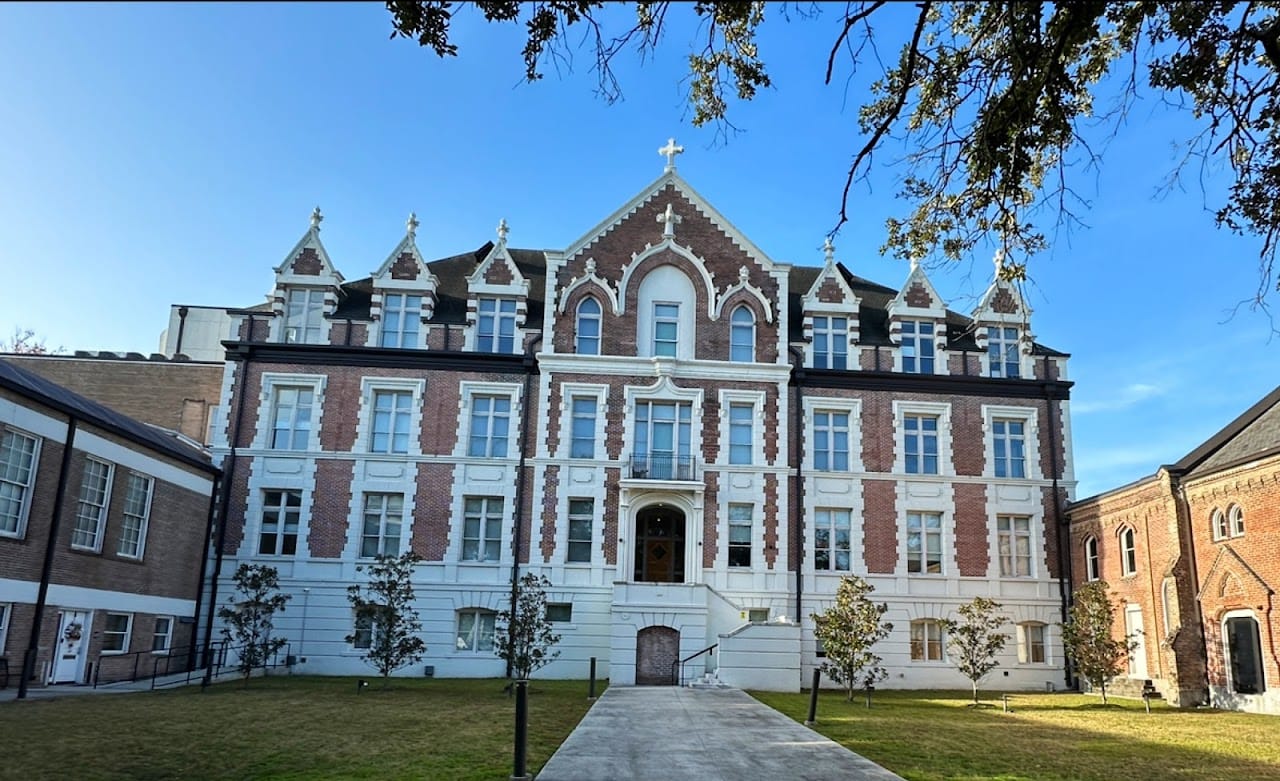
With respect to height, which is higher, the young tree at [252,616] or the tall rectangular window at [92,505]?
A: the tall rectangular window at [92,505]

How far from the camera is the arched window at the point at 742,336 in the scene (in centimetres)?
3117

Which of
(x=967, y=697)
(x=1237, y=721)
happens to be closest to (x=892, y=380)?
(x=967, y=697)

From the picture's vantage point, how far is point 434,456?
98.4 ft

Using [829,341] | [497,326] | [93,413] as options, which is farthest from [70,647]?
[829,341]

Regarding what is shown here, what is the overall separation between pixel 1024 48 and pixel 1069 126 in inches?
55.1

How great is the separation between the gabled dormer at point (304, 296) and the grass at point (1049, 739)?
18529 millimetres

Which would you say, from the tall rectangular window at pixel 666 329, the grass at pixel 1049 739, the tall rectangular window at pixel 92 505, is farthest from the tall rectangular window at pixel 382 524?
the grass at pixel 1049 739

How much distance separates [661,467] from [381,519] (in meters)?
9.02

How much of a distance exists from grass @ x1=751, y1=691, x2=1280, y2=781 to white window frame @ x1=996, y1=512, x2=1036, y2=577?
6286mm

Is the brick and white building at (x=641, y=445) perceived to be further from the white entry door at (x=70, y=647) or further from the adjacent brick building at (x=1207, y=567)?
the white entry door at (x=70, y=647)

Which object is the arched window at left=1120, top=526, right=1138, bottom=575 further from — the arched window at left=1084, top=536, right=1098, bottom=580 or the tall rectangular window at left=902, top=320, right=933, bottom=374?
the tall rectangular window at left=902, top=320, right=933, bottom=374

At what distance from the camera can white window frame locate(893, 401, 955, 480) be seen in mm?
31156

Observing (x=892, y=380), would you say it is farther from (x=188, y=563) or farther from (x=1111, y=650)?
(x=188, y=563)

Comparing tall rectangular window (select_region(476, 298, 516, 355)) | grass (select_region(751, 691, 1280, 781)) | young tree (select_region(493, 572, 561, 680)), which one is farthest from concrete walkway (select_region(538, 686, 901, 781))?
tall rectangular window (select_region(476, 298, 516, 355))
